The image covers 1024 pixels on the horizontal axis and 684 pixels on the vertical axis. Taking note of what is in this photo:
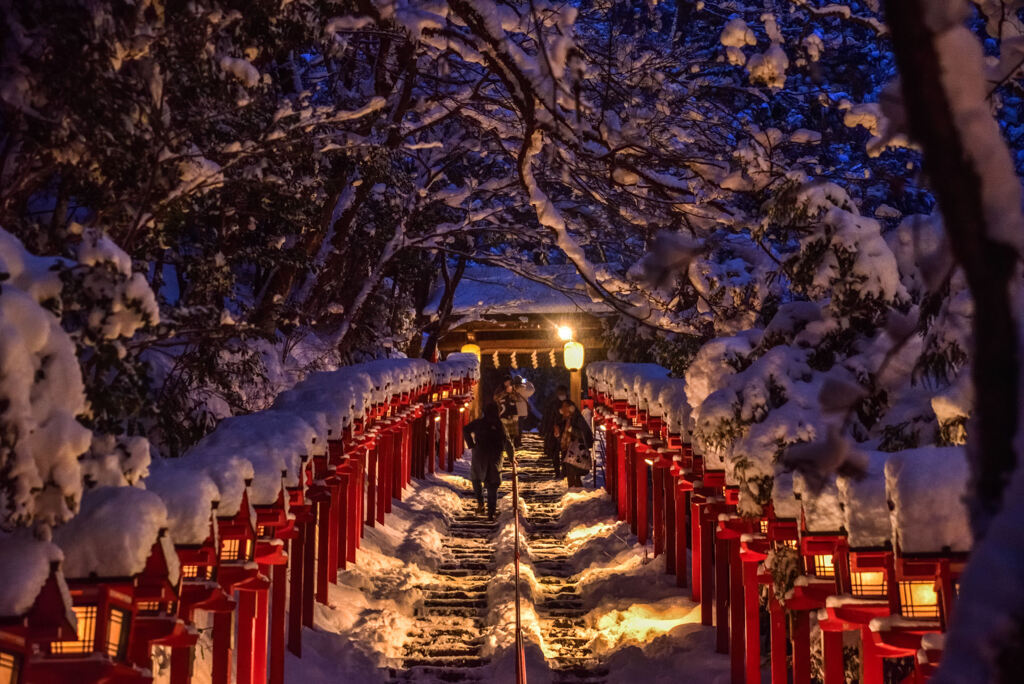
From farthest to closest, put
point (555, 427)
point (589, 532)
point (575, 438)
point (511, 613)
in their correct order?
point (555, 427) < point (575, 438) < point (589, 532) < point (511, 613)

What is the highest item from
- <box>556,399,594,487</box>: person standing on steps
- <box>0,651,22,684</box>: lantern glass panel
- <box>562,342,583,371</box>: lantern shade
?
<box>562,342,583,371</box>: lantern shade

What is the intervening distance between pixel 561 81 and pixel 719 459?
362cm

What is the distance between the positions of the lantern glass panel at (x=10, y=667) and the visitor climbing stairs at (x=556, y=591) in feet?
21.1

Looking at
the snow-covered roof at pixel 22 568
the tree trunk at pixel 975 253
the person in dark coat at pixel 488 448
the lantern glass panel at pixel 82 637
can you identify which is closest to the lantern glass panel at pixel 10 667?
the snow-covered roof at pixel 22 568

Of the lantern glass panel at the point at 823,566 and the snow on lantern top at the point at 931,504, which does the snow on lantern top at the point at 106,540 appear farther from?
the lantern glass panel at the point at 823,566

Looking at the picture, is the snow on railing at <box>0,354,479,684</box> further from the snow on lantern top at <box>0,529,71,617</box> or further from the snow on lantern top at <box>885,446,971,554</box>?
the snow on lantern top at <box>885,446,971,554</box>

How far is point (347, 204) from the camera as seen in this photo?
555 inches

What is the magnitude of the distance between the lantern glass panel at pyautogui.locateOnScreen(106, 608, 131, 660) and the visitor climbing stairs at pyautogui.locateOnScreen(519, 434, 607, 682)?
5744 mm

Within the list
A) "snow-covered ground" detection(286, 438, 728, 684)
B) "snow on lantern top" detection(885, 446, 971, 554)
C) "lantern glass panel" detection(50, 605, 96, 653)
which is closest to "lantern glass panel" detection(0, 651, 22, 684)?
"lantern glass panel" detection(50, 605, 96, 653)

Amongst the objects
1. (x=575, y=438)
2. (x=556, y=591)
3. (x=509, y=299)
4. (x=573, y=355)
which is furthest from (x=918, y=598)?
(x=509, y=299)

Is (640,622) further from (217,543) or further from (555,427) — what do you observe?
(555,427)

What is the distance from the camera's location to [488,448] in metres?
18.1

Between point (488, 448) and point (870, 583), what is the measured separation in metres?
13.3

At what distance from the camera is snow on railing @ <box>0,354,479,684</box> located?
403 centimetres
